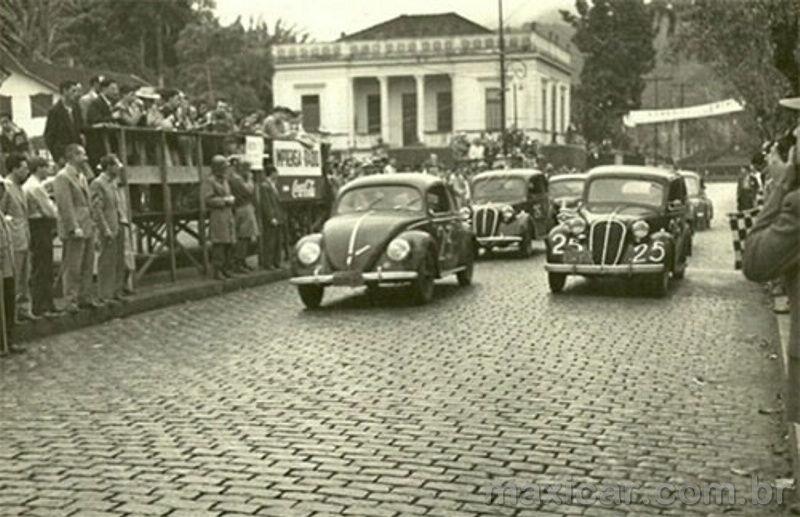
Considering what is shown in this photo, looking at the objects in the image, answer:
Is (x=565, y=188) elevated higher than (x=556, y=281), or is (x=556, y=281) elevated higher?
(x=565, y=188)

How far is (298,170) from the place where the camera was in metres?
22.2

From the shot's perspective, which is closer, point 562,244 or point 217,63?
point 562,244

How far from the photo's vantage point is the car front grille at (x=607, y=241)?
15805 millimetres

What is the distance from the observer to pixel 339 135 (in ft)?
258

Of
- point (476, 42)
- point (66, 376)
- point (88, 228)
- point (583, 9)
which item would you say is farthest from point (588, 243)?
point (583, 9)

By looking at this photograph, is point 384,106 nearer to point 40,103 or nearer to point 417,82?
point 417,82

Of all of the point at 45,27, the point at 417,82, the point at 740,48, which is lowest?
the point at 740,48

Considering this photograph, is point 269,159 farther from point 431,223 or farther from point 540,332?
point 540,332

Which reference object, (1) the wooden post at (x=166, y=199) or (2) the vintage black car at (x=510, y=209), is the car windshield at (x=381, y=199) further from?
(2) the vintage black car at (x=510, y=209)

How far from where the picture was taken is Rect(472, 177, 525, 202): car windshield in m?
23.8

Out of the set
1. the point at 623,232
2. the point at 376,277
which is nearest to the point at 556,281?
the point at 623,232

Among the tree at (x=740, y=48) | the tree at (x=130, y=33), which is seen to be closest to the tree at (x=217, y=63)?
the tree at (x=130, y=33)

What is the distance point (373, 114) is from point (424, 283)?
66.6m

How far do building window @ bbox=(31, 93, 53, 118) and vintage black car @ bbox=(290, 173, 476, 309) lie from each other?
38118 mm
